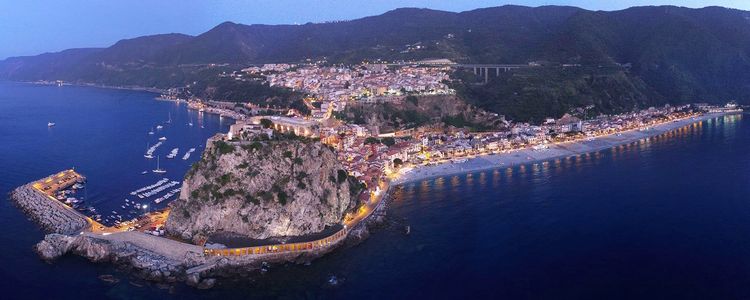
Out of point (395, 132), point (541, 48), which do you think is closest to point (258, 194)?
point (395, 132)

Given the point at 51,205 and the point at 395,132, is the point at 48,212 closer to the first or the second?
the point at 51,205

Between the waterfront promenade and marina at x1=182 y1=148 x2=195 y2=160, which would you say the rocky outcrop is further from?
marina at x1=182 y1=148 x2=195 y2=160

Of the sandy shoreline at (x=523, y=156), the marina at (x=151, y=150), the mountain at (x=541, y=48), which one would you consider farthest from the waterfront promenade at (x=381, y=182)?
the mountain at (x=541, y=48)

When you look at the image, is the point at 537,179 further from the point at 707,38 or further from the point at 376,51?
the point at 707,38

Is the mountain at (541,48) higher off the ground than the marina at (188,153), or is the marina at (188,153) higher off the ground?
the mountain at (541,48)

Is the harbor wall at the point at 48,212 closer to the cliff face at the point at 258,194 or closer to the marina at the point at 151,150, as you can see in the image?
the cliff face at the point at 258,194

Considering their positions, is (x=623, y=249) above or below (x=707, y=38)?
below

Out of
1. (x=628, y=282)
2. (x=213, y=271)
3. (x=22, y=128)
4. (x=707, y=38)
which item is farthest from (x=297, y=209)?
(x=707, y=38)
